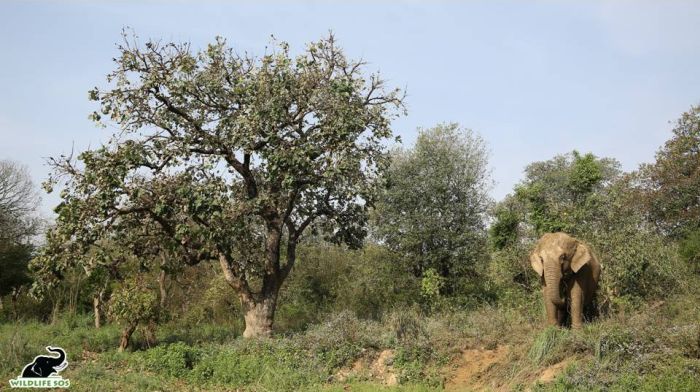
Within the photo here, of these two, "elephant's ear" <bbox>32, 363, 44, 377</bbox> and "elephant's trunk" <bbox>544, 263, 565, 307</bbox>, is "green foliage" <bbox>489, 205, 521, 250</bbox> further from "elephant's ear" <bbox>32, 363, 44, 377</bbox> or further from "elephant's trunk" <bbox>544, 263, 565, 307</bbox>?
"elephant's ear" <bbox>32, 363, 44, 377</bbox>

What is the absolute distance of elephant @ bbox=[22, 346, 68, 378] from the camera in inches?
546

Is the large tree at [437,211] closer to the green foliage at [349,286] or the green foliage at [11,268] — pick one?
the green foliage at [349,286]

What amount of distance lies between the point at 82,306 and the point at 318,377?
49.9 ft

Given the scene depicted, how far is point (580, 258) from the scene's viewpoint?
45.3ft

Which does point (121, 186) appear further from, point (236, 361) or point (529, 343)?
point (529, 343)

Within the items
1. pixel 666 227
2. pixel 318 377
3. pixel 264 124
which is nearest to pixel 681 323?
pixel 318 377

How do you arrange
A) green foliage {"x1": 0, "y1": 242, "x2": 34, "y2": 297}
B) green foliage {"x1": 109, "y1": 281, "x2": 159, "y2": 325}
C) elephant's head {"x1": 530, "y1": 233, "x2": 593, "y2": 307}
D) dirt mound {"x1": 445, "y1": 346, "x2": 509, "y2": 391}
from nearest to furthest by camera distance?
dirt mound {"x1": 445, "y1": 346, "x2": 509, "y2": 391} < elephant's head {"x1": 530, "y1": 233, "x2": 593, "y2": 307} < green foliage {"x1": 109, "y1": 281, "x2": 159, "y2": 325} < green foliage {"x1": 0, "y1": 242, "x2": 34, "y2": 297}

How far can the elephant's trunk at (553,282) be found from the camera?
13312 mm

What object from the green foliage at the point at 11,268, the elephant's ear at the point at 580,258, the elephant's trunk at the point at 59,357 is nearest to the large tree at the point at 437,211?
the elephant's ear at the point at 580,258

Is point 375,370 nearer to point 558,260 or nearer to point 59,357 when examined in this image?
point 558,260

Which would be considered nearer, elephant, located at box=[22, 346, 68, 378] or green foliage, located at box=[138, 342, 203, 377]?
elephant, located at box=[22, 346, 68, 378]

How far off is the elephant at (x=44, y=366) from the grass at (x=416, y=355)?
350mm

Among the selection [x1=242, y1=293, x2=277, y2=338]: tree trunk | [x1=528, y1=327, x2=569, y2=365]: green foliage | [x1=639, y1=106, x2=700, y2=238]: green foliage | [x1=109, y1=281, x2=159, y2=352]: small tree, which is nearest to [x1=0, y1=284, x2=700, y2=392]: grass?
[x1=528, y1=327, x2=569, y2=365]: green foliage
